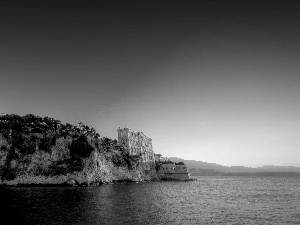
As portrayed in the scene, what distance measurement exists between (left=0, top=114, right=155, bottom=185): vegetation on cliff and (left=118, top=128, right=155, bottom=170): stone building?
94.0ft

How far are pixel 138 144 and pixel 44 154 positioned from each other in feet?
175

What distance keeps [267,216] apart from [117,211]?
17.0 meters

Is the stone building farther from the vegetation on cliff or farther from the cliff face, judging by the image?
the vegetation on cliff

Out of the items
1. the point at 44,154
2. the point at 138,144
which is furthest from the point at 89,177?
the point at 138,144

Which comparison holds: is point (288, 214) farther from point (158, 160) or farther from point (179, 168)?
point (158, 160)

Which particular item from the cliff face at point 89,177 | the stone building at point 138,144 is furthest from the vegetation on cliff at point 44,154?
the stone building at point 138,144

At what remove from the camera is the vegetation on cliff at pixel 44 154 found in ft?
213

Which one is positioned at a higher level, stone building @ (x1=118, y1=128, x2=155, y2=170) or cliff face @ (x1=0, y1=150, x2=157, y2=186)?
stone building @ (x1=118, y1=128, x2=155, y2=170)

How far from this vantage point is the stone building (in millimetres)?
107700

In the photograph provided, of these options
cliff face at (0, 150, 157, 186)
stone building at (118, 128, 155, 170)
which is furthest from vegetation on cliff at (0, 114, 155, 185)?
stone building at (118, 128, 155, 170)

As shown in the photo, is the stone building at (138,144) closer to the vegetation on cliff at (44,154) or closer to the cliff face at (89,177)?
the cliff face at (89,177)

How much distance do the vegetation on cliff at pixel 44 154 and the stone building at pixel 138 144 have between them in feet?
94.0

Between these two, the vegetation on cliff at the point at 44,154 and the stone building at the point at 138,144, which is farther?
the stone building at the point at 138,144

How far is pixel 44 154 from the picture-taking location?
224ft
